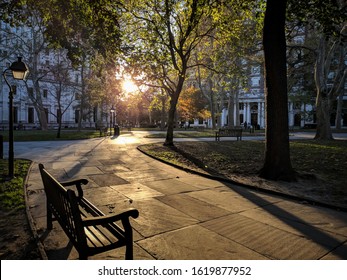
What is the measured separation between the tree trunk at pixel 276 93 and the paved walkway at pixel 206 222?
1.62 meters

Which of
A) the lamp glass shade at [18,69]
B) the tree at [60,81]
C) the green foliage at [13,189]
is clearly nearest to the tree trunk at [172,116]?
the green foliage at [13,189]

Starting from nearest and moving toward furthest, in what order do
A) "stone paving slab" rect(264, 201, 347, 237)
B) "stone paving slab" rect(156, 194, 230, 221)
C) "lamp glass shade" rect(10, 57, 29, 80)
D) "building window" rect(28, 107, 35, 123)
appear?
1. "stone paving slab" rect(264, 201, 347, 237)
2. "stone paving slab" rect(156, 194, 230, 221)
3. "lamp glass shade" rect(10, 57, 29, 80)
4. "building window" rect(28, 107, 35, 123)

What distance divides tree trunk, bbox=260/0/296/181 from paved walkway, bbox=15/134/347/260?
1624 mm

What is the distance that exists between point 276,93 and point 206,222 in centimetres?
461

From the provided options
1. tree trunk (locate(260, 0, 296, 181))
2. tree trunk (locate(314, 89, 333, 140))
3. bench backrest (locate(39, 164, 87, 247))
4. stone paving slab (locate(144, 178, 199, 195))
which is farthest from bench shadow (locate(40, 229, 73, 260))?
tree trunk (locate(314, 89, 333, 140))

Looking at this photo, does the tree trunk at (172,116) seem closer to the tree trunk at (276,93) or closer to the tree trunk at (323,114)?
the tree trunk at (276,93)

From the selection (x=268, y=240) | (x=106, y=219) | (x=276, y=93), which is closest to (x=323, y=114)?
(x=276, y=93)

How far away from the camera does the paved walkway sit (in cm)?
307

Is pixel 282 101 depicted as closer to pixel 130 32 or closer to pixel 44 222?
pixel 44 222

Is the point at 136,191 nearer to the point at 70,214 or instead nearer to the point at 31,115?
the point at 70,214

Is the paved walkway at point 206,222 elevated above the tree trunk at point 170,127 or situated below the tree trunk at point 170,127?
below

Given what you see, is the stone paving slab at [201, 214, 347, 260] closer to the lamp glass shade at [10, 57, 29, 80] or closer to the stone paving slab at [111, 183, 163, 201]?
the stone paving slab at [111, 183, 163, 201]

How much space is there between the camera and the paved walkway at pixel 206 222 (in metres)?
3.07

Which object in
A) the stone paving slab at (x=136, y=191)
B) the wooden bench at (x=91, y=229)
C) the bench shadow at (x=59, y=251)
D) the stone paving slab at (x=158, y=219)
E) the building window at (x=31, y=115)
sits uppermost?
the building window at (x=31, y=115)
